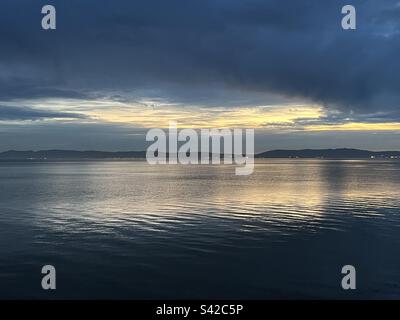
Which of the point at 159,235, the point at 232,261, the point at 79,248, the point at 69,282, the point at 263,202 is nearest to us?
the point at 69,282

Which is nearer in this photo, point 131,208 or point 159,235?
point 159,235

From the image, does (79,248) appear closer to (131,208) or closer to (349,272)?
(349,272)

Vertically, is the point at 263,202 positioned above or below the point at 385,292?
above

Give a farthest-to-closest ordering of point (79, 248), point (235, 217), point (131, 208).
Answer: point (131, 208)
point (235, 217)
point (79, 248)

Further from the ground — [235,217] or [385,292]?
[235,217]

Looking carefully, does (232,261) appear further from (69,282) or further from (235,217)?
(235,217)

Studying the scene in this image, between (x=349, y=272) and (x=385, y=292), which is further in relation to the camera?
(x=349, y=272)

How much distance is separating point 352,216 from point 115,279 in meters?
36.6

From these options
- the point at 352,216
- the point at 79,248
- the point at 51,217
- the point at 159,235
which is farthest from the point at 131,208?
the point at 352,216

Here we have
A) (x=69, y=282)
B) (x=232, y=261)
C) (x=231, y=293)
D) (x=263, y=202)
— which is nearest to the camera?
(x=231, y=293)

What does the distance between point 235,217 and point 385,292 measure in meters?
27.7

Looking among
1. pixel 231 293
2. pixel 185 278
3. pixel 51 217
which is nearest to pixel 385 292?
pixel 231 293

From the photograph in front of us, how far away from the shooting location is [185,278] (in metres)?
27.2

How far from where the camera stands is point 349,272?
27188 millimetres
